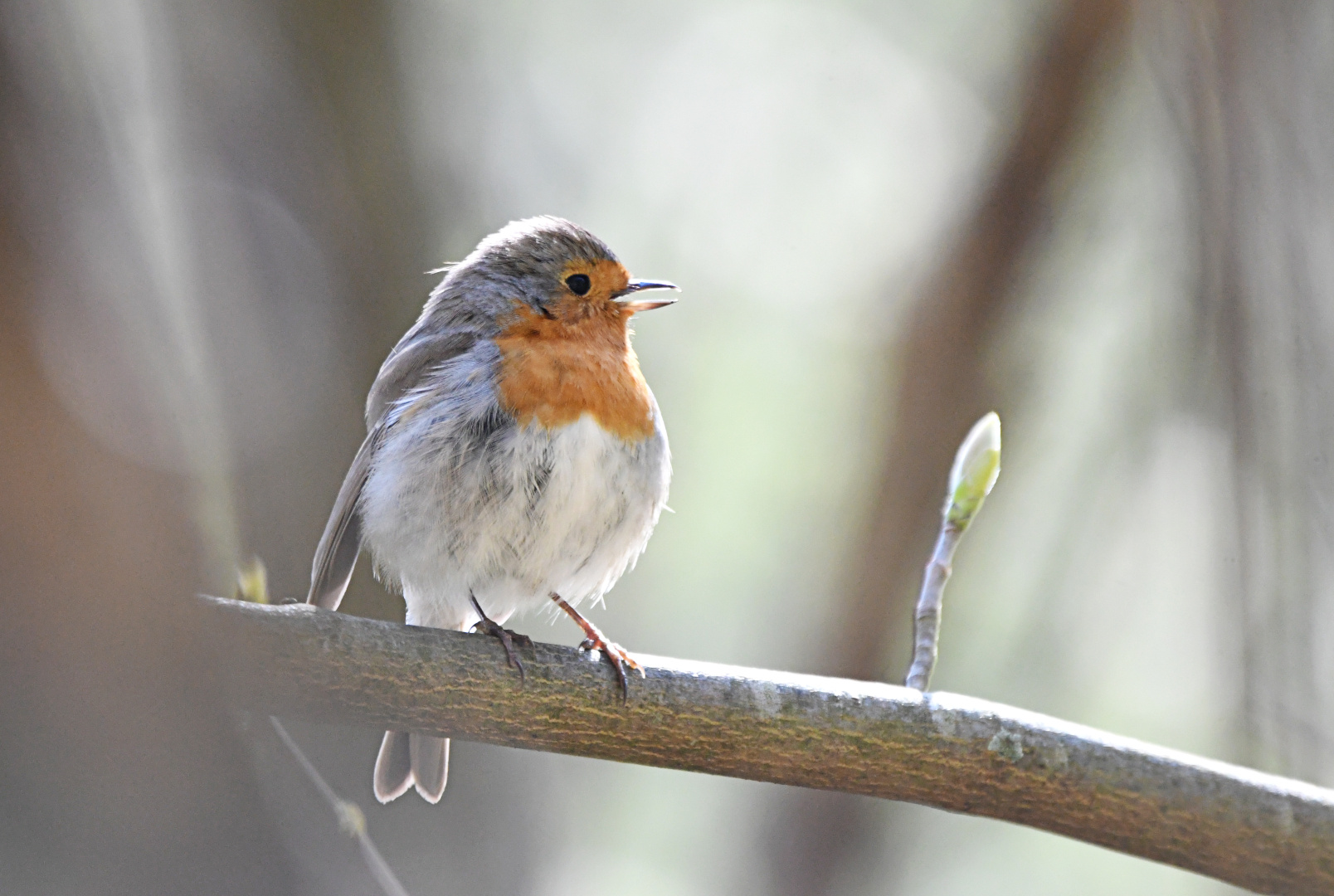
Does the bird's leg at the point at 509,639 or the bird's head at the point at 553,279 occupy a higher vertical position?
the bird's head at the point at 553,279

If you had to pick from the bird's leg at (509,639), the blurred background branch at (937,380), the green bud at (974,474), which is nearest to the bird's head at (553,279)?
the bird's leg at (509,639)

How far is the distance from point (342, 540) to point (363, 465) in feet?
0.83

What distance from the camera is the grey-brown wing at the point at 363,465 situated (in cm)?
336

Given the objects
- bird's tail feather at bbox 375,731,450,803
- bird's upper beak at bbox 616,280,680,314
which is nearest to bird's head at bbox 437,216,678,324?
bird's upper beak at bbox 616,280,680,314

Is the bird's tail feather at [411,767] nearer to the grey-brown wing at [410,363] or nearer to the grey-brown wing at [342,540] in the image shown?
the grey-brown wing at [342,540]

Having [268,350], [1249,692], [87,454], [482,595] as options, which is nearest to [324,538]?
[482,595]

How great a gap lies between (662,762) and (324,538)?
1.35 m

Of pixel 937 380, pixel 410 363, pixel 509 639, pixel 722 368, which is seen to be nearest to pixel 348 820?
pixel 509 639

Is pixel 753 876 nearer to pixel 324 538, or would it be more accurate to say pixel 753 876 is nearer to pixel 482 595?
pixel 482 595

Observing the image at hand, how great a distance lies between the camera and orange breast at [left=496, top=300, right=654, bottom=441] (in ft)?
10.2

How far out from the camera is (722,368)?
578 centimetres

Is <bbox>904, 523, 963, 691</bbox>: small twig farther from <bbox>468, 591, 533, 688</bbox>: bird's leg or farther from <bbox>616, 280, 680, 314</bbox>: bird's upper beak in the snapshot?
<bbox>616, 280, 680, 314</bbox>: bird's upper beak

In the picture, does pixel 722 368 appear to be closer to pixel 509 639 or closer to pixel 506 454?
pixel 506 454

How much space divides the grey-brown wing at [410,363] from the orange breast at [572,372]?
0.53ft
